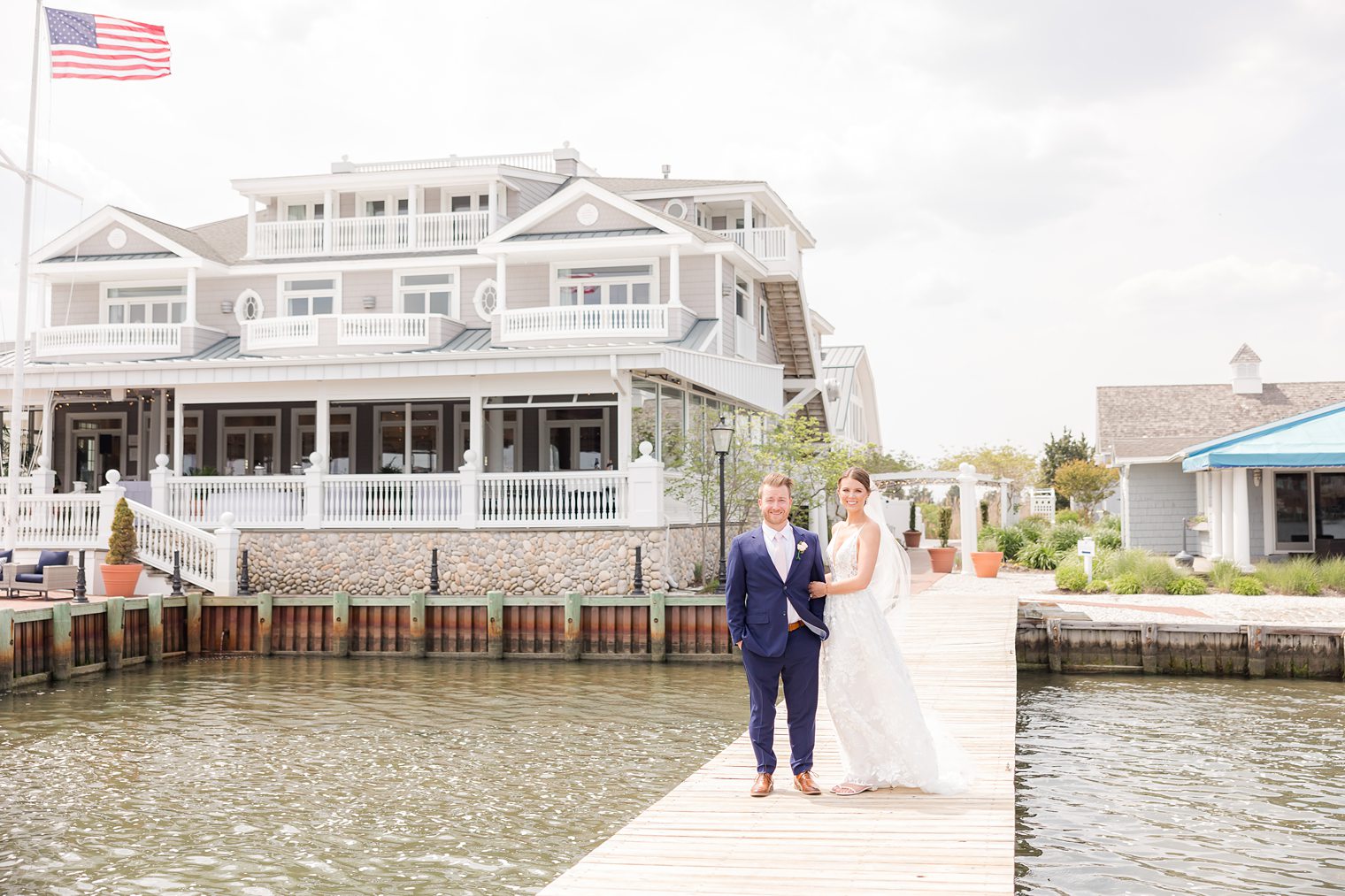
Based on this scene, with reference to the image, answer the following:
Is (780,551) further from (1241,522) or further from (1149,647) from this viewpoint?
(1241,522)

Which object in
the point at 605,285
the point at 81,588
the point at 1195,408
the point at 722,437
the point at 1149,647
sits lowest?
the point at 1149,647

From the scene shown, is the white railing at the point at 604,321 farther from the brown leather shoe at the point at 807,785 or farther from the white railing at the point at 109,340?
the brown leather shoe at the point at 807,785

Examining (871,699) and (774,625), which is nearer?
(774,625)

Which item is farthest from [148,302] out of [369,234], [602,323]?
[602,323]

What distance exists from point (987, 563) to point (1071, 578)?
3350 mm

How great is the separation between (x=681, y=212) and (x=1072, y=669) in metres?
17.1

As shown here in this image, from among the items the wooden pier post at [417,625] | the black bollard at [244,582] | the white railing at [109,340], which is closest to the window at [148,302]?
the white railing at [109,340]

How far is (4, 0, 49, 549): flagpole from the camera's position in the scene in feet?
74.2

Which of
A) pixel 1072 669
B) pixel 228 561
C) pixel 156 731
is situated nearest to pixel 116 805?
pixel 156 731

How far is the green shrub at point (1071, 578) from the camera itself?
2533 cm

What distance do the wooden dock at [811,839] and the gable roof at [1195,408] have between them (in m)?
26.8

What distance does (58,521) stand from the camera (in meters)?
23.0

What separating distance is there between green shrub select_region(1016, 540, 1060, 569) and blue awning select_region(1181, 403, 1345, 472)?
4.63 metres

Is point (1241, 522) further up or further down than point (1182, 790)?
further up
